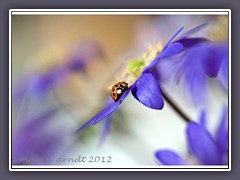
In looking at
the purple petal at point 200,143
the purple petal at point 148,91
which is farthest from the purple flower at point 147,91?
the purple petal at point 200,143

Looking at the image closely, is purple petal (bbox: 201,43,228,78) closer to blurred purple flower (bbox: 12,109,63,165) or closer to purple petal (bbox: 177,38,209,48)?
purple petal (bbox: 177,38,209,48)

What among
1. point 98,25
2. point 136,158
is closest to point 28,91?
point 98,25

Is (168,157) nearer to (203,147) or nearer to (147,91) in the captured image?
(203,147)

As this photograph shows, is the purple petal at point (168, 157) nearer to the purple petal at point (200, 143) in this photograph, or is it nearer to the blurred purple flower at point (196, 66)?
the purple petal at point (200, 143)

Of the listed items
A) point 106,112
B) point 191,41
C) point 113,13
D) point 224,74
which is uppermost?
point 113,13

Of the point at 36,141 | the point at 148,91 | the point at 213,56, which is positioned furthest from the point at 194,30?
the point at 36,141

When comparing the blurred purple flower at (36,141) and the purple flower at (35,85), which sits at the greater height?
the purple flower at (35,85)
